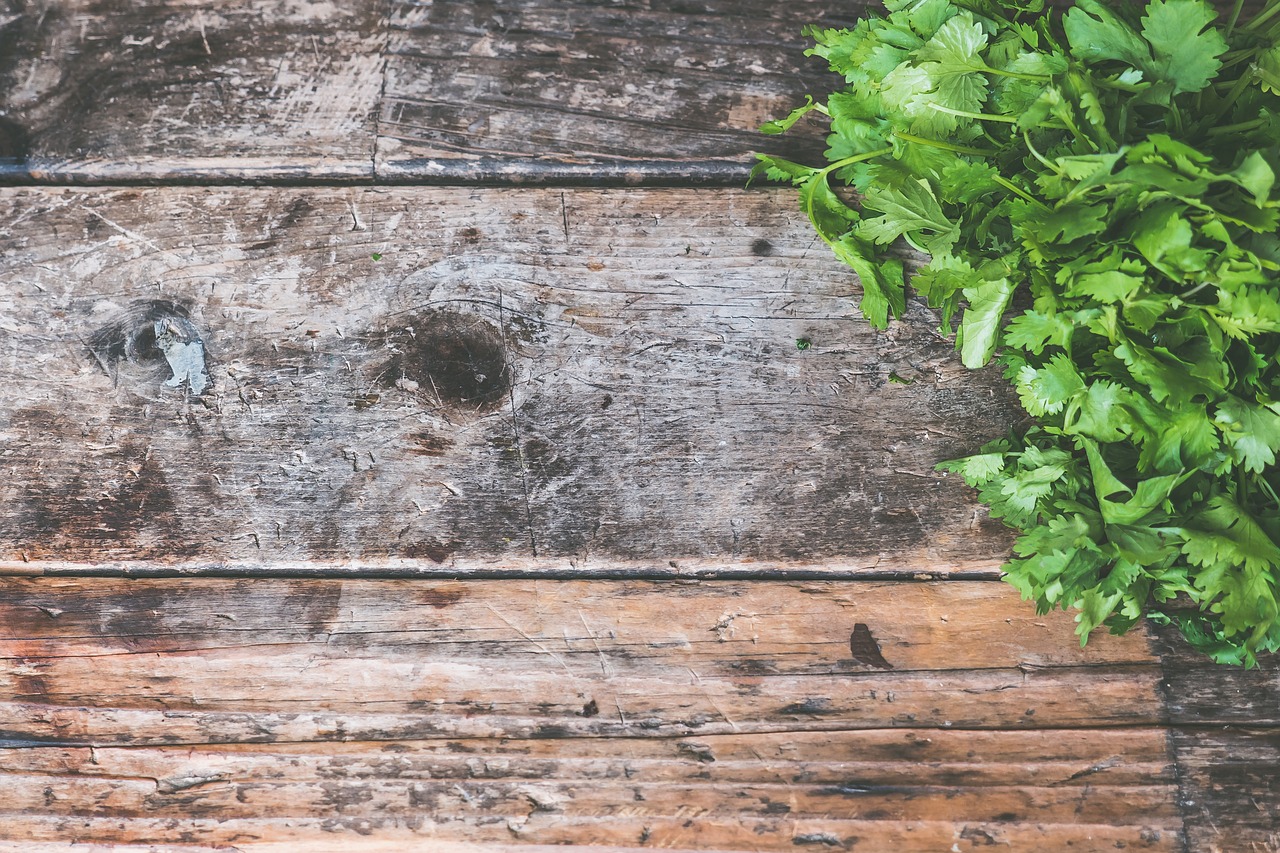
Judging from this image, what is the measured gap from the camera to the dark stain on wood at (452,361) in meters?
0.95

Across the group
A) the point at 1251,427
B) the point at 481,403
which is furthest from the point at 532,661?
the point at 1251,427

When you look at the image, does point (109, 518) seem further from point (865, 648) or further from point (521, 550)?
point (865, 648)

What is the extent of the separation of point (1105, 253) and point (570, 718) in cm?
73

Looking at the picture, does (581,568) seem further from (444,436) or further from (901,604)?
(901,604)

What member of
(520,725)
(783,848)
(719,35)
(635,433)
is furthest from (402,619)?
(719,35)

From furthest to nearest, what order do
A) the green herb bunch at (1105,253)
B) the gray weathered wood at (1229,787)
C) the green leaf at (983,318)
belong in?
the gray weathered wood at (1229,787)
the green leaf at (983,318)
the green herb bunch at (1105,253)

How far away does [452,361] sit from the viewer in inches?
37.3

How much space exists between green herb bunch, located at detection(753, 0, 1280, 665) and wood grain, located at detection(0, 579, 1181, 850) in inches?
6.3

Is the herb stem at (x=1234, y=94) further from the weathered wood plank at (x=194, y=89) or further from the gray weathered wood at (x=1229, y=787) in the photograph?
the weathered wood plank at (x=194, y=89)

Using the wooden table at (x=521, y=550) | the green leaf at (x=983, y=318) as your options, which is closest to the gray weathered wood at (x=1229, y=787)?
the wooden table at (x=521, y=550)

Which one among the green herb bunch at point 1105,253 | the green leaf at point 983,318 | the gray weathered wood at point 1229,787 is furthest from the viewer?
the gray weathered wood at point 1229,787

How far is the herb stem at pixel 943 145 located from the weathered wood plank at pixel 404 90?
23cm

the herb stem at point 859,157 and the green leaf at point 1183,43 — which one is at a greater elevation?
the green leaf at point 1183,43

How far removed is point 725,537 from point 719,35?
0.60 m
